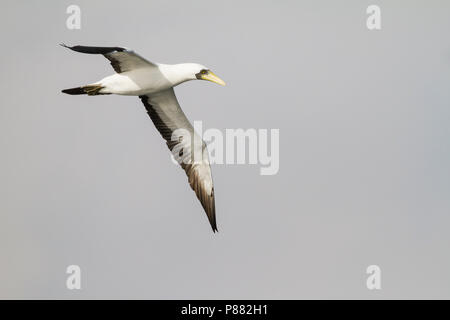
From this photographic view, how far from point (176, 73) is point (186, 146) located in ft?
9.67

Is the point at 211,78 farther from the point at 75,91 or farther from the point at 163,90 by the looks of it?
the point at 75,91

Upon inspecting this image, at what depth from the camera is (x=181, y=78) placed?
22750mm

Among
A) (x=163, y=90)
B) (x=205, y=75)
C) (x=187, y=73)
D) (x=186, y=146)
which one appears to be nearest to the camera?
(x=187, y=73)

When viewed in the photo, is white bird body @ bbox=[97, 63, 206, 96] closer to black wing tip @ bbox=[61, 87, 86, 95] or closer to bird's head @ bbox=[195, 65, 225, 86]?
bird's head @ bbox=[195, 65, 225, 86]

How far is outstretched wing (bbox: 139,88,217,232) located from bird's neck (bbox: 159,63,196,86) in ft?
5.28

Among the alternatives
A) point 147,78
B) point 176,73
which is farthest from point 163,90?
point 176,73

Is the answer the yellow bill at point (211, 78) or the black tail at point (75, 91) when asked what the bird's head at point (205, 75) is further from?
the black tail at point (75, 91)

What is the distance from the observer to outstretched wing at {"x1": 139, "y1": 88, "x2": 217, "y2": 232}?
24453mm

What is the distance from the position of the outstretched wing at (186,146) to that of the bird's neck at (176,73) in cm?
161

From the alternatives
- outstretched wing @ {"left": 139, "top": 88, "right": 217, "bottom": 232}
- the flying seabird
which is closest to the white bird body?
the flying seabird

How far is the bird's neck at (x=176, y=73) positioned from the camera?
22.7m

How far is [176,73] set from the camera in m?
22.7
